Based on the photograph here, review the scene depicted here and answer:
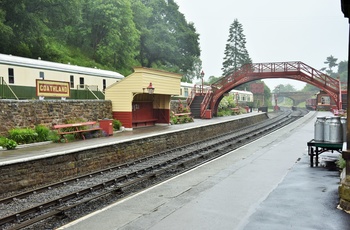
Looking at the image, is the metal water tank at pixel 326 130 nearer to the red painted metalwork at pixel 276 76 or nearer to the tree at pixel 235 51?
the red painted metalwork at pixel 276 76

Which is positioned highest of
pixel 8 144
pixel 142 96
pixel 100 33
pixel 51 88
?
pixel 100 33

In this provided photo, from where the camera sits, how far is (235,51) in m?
79.9

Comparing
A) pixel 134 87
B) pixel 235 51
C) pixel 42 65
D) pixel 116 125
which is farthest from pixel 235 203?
pixel 235 51

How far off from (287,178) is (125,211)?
191 inches

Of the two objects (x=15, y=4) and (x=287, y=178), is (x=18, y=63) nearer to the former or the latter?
(x=15, y=4)

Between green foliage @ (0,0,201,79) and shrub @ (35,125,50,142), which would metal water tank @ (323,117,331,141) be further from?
green foliage @ (0,0,201,79)

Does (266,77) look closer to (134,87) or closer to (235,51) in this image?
(134,87)

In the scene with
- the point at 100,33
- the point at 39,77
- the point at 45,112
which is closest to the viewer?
the point at 45,112

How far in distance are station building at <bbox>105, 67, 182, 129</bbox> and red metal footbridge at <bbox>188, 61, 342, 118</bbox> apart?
892 centimetres

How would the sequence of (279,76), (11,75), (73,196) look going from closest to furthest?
(73,196)
(11,75)
(279,76)

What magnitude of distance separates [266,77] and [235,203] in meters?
27.1

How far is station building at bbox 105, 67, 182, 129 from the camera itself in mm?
19781

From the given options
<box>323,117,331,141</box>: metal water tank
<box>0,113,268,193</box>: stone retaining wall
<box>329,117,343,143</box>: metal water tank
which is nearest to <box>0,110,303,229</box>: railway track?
<box>0,113,268,193</box>: stone retaining wall

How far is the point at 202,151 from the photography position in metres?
16.5
